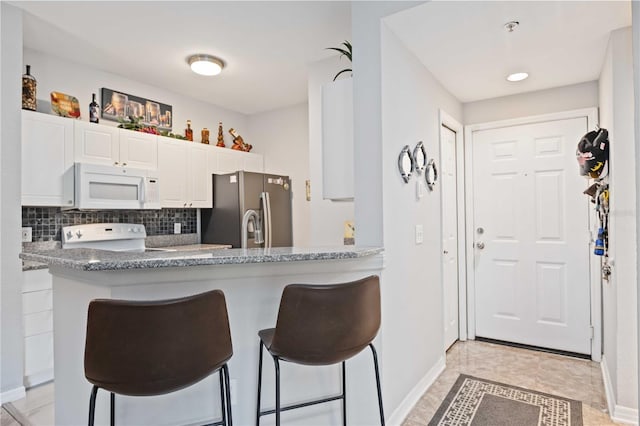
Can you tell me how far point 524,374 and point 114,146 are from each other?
400cm

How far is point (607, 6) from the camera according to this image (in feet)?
6.34

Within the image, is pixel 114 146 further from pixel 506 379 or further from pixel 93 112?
pixel 506 379

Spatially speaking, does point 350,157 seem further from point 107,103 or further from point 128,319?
point 107,103

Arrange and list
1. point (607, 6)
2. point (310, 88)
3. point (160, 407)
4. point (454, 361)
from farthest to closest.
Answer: point (310, 88), point (454, 361), point (607, 6), point (160, 407)

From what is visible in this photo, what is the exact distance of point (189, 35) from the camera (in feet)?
9.34

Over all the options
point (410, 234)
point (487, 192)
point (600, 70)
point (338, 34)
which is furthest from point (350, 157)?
point (600, 70)

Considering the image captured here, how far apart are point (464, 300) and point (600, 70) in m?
2.23

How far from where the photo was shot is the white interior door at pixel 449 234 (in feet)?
10.7

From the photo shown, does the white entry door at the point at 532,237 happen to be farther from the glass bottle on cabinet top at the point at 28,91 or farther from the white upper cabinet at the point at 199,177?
the glass bottle on cabinet top at the point at 28,91

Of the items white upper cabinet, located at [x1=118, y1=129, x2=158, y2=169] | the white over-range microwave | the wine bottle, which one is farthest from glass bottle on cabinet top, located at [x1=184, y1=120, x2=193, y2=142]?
the wine bottle

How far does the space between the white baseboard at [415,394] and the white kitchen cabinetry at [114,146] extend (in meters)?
3.14

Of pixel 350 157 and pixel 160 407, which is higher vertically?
pixel 350 157

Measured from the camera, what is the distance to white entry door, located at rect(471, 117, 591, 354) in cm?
311

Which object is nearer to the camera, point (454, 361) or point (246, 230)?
point (454, 361)
